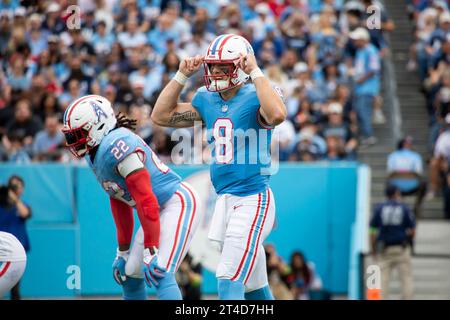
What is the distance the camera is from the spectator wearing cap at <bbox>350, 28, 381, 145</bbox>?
15.9 m

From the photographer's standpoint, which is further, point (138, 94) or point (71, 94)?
point (71, 94)

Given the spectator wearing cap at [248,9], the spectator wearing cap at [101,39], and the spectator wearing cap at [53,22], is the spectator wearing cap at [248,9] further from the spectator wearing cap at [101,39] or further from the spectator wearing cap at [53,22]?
the spectator wearing cap at [53,22]

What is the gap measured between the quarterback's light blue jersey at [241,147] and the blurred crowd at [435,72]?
8378mm

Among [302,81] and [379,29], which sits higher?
[379,29]

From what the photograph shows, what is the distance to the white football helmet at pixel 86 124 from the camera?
7.64 meters

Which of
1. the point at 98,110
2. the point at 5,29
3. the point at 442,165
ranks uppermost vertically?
the point at 5,29

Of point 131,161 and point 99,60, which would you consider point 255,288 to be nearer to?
point 131,161

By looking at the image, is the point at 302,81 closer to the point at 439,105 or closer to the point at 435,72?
the point at 439,105

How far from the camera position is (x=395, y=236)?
529 inches

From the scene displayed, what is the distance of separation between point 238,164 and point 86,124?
1.15m

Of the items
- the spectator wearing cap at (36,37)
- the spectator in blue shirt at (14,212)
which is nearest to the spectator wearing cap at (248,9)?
the spectator wearing cap at (36,37)

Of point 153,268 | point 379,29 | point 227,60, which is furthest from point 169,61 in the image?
point 153,268

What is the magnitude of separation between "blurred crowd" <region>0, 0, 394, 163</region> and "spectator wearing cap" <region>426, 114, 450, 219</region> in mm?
1092
